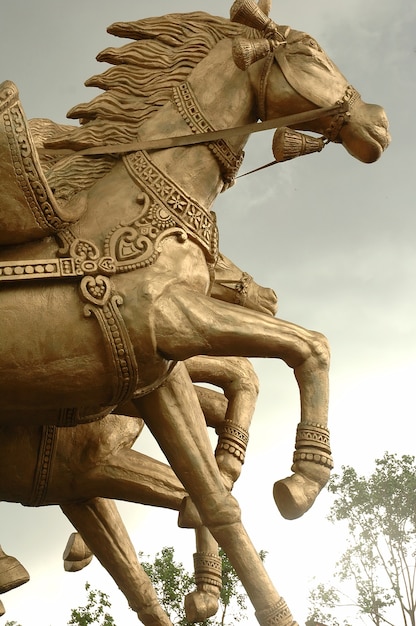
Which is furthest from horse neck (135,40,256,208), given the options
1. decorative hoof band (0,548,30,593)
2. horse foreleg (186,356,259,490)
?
decorative hoof band (0,548,30,593)

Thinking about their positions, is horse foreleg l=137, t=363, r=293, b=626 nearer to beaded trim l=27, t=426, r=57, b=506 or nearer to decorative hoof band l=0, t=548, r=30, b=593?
beaded trim l=27, t=426, r=57, b=506

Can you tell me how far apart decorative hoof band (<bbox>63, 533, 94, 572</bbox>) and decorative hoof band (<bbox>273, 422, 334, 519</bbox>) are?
7.29 ft

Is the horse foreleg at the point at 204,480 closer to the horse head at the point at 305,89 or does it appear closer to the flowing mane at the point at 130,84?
the flowing mane at the point at 130,84

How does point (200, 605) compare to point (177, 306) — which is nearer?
point (177, 306)

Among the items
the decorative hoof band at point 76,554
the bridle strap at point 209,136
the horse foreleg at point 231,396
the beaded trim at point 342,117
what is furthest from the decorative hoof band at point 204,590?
the beaded trim at point 342,117

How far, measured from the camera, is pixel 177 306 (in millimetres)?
4715

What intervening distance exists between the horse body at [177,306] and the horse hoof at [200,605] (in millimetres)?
660

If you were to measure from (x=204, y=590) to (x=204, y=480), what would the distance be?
0.94 metres

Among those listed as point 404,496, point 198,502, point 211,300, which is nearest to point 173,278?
point 211,300

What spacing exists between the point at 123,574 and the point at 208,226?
2200 millimetres

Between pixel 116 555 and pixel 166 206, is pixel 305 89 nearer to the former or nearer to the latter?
pixel 166 206

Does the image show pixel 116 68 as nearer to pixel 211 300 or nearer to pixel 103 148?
pixel 103 148

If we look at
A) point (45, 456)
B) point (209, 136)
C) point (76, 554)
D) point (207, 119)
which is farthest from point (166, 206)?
point (76, 554)

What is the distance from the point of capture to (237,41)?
5148mm
